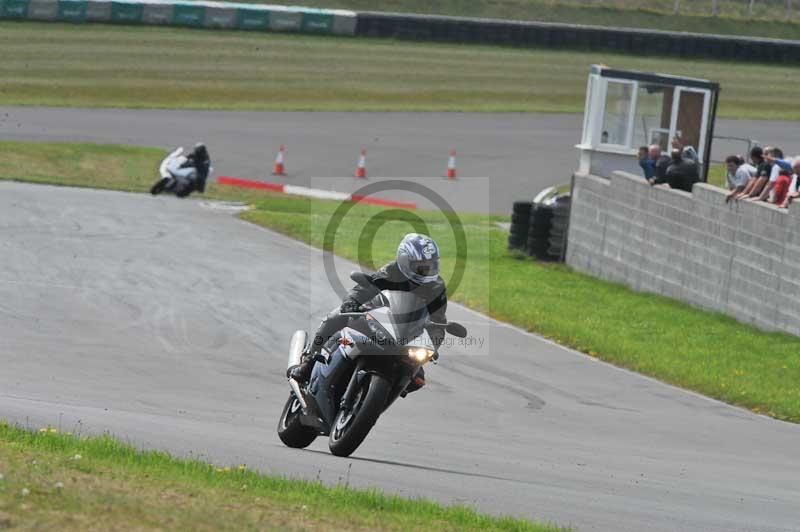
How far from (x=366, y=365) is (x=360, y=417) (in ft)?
1.21

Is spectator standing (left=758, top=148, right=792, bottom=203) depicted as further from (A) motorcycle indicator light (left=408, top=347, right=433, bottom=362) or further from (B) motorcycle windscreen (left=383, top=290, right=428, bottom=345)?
(A) motorcycle indicator light (left=408, top=347, right=433, bottom=362)

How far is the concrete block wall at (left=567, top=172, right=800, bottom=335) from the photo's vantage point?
688 inches

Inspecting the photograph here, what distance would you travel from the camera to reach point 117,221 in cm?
2288

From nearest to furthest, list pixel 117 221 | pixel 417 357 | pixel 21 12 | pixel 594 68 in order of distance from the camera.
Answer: pixel 417 357, pixel 117 221, pixel 594 68, pixel 21 12

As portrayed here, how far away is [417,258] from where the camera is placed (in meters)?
9.10

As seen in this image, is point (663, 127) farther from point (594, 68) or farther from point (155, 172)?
point (155, 172)

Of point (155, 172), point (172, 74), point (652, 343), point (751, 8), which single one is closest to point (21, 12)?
point (172, 74)

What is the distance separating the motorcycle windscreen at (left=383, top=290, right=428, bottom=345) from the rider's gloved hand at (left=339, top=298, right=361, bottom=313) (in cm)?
34

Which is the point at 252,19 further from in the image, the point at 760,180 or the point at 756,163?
the point at 760,180

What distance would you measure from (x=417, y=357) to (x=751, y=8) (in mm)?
46132

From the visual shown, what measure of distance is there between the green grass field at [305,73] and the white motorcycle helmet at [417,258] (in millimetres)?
31317

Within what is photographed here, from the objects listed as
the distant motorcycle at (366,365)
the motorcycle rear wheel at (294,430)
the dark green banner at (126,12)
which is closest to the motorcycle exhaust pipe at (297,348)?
the motorcycle rear wheel at (294,430)

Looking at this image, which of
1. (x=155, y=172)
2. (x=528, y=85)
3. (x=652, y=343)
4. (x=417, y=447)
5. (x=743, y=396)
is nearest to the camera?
(x=417, y=447)

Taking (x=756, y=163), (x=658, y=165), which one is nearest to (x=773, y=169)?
(x=756, y=163)
